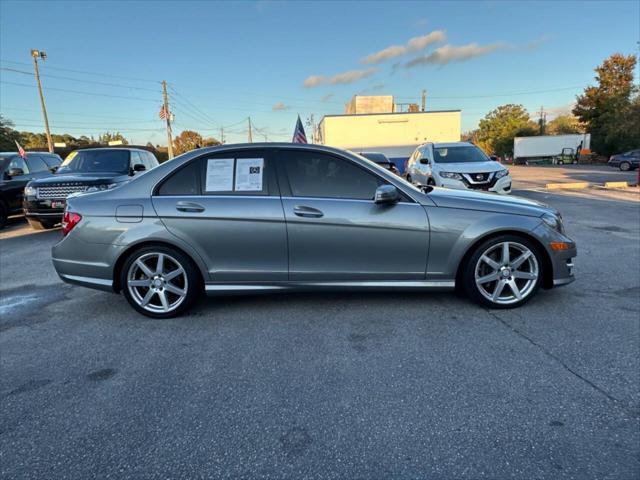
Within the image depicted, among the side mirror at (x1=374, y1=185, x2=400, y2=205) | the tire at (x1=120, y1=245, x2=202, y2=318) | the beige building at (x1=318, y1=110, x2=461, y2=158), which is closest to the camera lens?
the side mirror at (x1=374, y1=185, x2=400, y2=205)

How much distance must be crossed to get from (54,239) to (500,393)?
8.53 metres

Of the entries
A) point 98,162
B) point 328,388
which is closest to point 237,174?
point 328,388

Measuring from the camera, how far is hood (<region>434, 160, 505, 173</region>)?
9.36 meters

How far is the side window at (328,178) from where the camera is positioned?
3637mm

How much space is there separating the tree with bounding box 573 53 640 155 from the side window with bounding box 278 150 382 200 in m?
46.3

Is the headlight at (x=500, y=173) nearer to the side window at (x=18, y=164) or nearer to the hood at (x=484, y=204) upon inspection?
the hood at (x=484, y=204)

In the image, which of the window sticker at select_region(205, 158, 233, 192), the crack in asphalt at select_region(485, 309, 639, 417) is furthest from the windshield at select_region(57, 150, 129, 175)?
the crack in asphalt at select_region(485, 309, 639, 417)

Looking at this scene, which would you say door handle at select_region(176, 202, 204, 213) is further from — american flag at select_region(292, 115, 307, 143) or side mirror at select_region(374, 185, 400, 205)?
american flag at select_region(292, 115, 307, 143)

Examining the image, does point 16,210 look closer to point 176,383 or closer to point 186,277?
point 186,277

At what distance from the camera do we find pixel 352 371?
274cm

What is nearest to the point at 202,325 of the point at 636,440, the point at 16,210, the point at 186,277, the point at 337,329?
the point at 186,277

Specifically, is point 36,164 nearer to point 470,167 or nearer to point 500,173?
point 470,167

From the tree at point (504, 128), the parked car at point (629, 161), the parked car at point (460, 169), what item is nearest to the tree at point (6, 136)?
the parked car at point (460, 169)

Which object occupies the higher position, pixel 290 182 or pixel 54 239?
pixel 290 182
